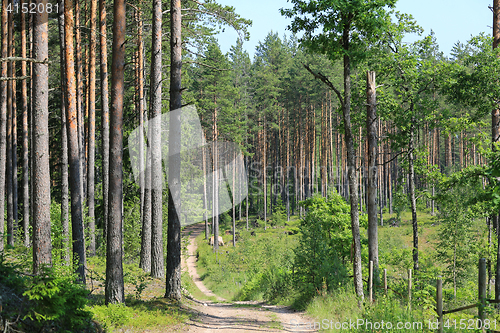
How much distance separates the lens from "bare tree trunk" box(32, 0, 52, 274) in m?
6.91

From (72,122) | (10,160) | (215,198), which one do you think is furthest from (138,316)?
(215,198)

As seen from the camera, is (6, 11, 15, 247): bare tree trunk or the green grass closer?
the green grass

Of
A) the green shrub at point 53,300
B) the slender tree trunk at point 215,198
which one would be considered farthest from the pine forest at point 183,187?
the slender tree trunk at point 215,198

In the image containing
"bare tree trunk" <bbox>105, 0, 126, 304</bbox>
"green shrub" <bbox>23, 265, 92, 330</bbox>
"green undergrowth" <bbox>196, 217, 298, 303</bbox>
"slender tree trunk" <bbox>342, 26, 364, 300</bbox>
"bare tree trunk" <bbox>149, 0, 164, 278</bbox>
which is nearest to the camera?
"green shrub" <bbox>23, 265, 92, 330</bbox>

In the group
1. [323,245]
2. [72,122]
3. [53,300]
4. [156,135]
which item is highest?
[72,122]

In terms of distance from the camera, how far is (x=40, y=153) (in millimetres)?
6949

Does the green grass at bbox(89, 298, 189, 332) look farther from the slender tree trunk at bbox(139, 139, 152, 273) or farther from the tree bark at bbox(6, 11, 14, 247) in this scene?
the tree bark at bbox(6, 11, 14, 247)

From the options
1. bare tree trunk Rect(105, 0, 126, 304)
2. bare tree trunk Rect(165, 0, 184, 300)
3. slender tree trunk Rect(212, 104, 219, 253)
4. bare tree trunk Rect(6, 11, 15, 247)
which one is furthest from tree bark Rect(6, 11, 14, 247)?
slender tree trunk Rect(212, 104, 219, 253)

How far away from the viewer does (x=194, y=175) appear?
95.7ft

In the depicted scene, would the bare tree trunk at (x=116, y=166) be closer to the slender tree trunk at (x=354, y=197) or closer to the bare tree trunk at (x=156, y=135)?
the bare tree trunk at (x=156, y=135)

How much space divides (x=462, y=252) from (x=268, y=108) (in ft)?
97.4

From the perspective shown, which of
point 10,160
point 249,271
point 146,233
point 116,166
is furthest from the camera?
point 249,271

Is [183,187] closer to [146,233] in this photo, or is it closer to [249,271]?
[249,271]

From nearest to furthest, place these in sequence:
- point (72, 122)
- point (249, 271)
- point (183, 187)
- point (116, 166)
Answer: point (116, 166) < point (72, 122) < point (249, 271) < point (183, 187)
